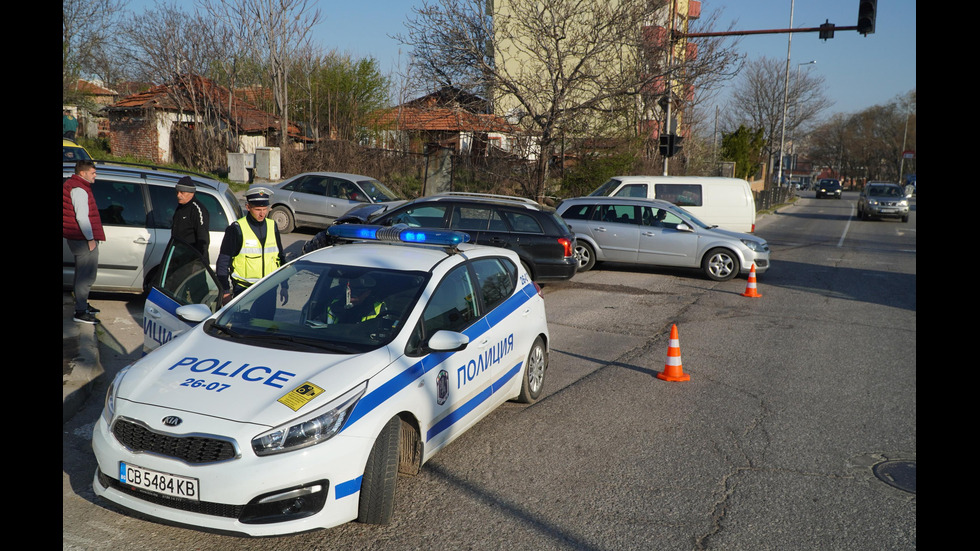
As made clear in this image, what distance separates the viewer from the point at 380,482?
13.1 feet

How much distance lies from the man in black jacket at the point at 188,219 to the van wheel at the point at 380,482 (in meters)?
4.81

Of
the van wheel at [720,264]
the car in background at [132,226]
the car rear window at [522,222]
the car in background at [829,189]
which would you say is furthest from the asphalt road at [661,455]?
the car in background at [829,189]

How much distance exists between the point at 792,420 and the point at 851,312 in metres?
6.18

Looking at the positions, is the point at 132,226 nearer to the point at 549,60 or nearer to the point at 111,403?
the point at 111,403

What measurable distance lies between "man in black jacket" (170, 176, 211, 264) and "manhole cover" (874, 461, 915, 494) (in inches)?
262

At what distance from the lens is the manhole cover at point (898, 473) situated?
4.96 metres

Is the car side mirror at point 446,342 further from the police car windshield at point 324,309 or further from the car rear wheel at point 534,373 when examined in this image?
the car rear wheel at point 534,373

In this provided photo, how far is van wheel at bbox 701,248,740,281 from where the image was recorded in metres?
14.5

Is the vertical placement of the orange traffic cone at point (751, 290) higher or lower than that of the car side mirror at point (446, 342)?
lower

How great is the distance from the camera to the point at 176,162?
2908 centimetres

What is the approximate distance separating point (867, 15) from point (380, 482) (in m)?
17.5

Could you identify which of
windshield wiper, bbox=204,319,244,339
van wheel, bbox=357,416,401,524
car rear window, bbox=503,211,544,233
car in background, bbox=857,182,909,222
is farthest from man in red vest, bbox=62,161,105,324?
car in background, bbox=857,182,909,222

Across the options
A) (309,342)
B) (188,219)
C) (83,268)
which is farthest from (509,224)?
(309,342)

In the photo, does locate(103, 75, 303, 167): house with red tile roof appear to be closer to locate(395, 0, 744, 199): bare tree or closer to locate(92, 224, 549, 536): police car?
locate(395, 0, 744, 199): bare tree
